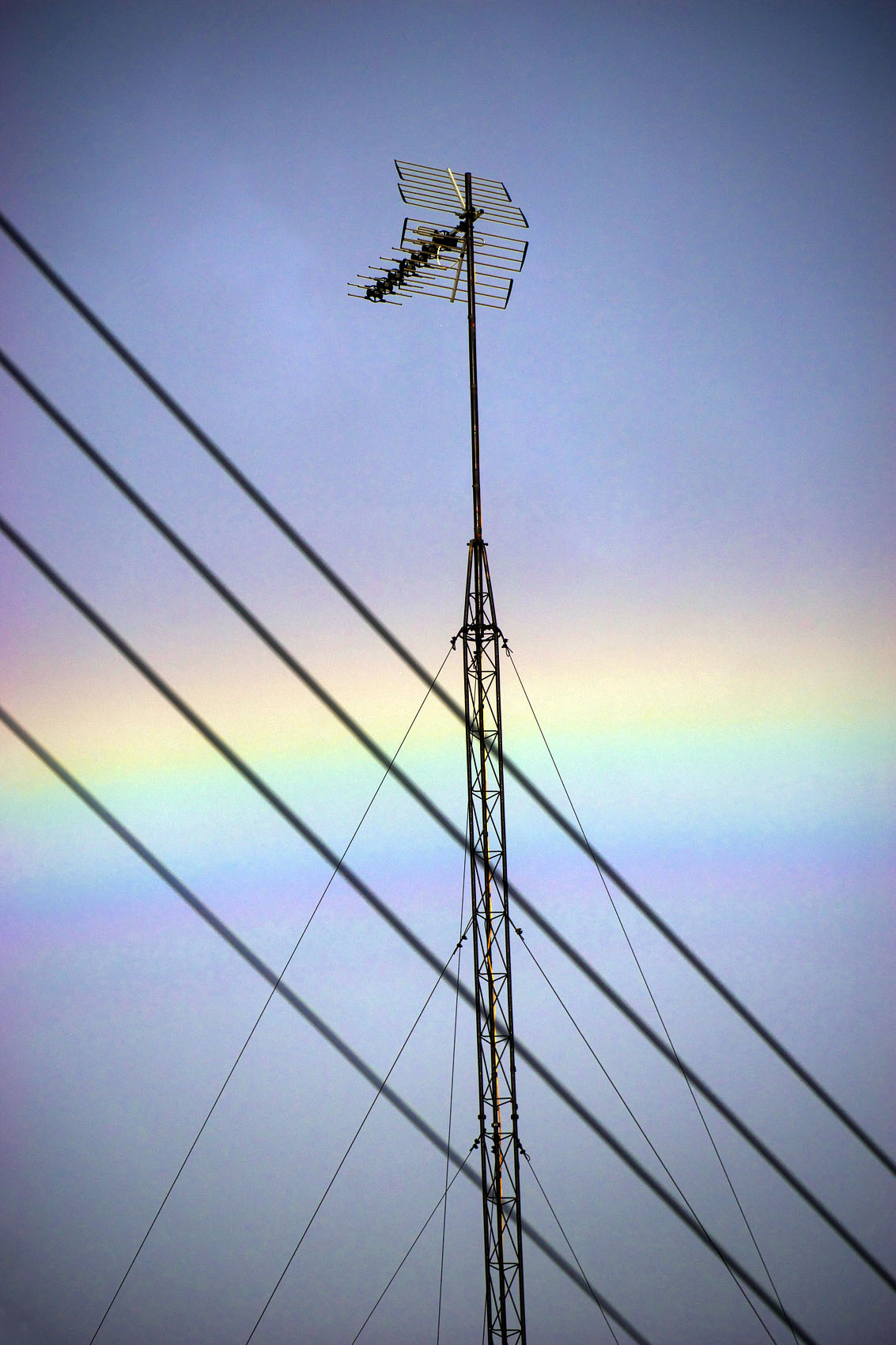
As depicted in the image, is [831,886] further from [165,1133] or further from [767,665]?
[165,1133]

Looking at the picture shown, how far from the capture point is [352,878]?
6.95m

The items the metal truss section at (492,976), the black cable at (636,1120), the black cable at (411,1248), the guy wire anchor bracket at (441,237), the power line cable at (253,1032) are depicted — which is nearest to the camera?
the metal truss section at (492,976)

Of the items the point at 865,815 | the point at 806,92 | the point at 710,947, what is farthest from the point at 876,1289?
the point at 806,92

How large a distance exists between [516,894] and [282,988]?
1890mm

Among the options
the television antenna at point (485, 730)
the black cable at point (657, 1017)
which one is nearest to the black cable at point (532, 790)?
the black cable at point (657, 1017)

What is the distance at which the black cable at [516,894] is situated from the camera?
23.0 ft

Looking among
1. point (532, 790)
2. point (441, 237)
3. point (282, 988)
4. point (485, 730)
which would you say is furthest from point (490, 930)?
point (441, 237)

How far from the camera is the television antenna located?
18.3 feet

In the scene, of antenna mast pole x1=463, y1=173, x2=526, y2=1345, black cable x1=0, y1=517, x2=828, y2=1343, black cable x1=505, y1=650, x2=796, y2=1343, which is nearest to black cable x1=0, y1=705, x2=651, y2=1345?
antenna mast pole x1=463, y1=173, x2=526, y2=1345

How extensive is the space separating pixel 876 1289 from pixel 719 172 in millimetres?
9079

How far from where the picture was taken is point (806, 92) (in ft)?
25.3

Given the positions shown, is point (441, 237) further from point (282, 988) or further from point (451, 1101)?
point (451, 1101)

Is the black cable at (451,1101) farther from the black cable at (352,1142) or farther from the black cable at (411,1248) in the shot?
the black cable at (352,1142)

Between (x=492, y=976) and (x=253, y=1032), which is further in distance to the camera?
(x=253, y=1032)
